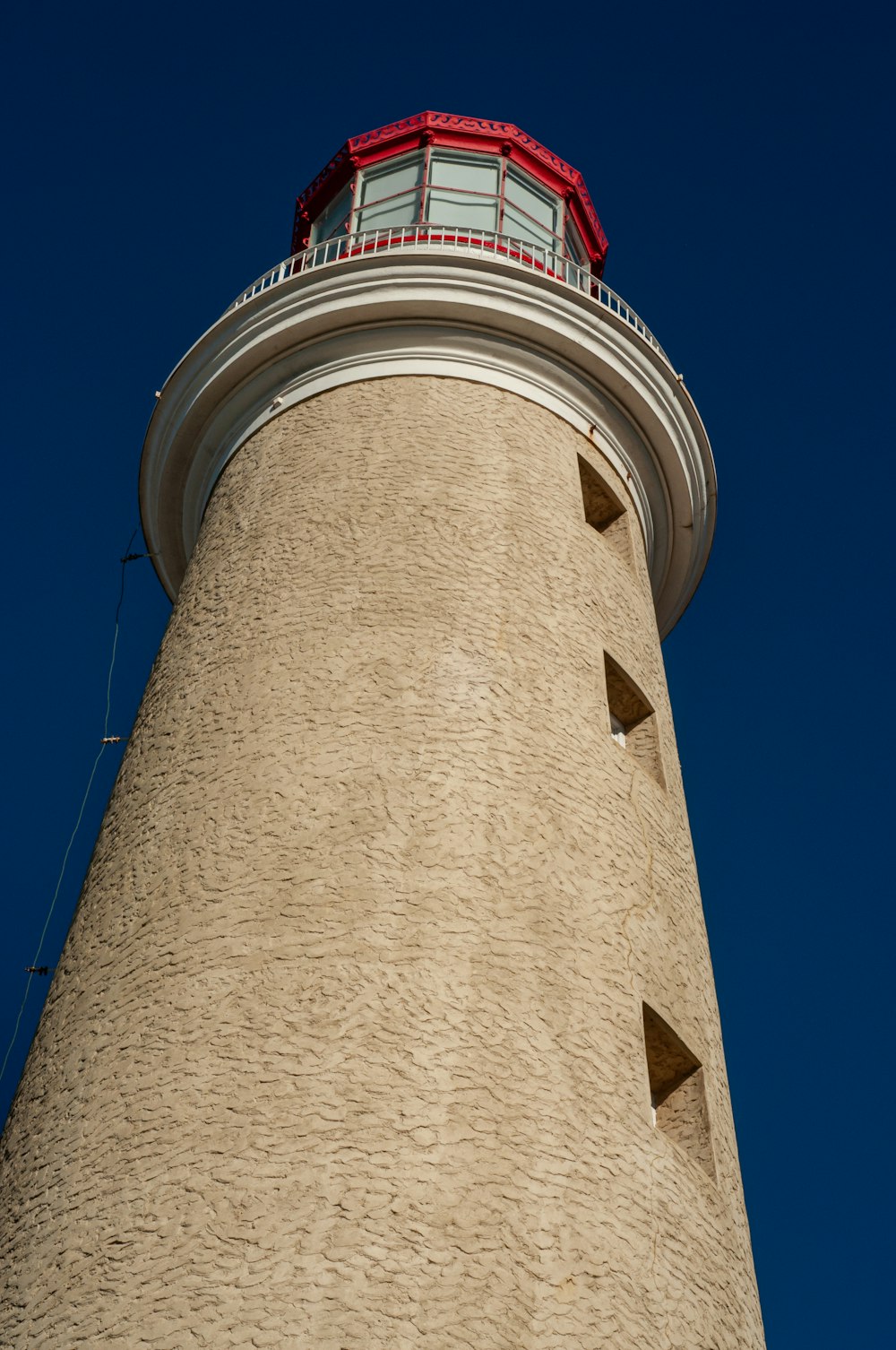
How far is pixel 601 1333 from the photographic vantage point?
5203mm

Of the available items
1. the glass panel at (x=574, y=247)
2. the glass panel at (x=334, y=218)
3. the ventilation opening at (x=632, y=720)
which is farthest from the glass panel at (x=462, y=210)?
the ventilation opening at (x=632, y=720)

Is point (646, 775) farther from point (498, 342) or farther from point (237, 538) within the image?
point (498, 342)

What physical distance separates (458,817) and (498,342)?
4604 millimetres

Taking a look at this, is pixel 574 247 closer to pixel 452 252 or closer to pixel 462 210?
pixel 462 210

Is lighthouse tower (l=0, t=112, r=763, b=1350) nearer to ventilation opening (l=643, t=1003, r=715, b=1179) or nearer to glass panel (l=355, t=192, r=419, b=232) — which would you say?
ventilation opening (l=643, t=1003, r=715, b=1179)

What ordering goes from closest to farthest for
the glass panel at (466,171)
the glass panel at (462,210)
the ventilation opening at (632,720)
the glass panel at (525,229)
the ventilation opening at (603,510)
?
the ventilation opening at (632,720), the ventilation opening at (603,510), the glass panel at (462,210), the glass panel at (525,229), the glass panel at (466,171)

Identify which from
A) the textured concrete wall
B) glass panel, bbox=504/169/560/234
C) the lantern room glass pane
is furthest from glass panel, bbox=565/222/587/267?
the textured concrete wall

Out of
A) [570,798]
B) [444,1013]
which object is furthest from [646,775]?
[444,1013]

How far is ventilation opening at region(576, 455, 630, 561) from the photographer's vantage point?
10.1 m

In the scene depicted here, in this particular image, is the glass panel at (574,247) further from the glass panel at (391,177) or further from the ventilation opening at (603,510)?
the ventilation opening at (603,510)

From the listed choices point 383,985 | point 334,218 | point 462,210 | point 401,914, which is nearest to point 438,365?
point 462,210

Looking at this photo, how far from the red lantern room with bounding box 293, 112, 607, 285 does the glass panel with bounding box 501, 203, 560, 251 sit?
1cm

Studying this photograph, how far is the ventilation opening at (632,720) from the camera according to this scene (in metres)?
8.55

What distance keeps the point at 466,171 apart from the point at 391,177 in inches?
26.0
